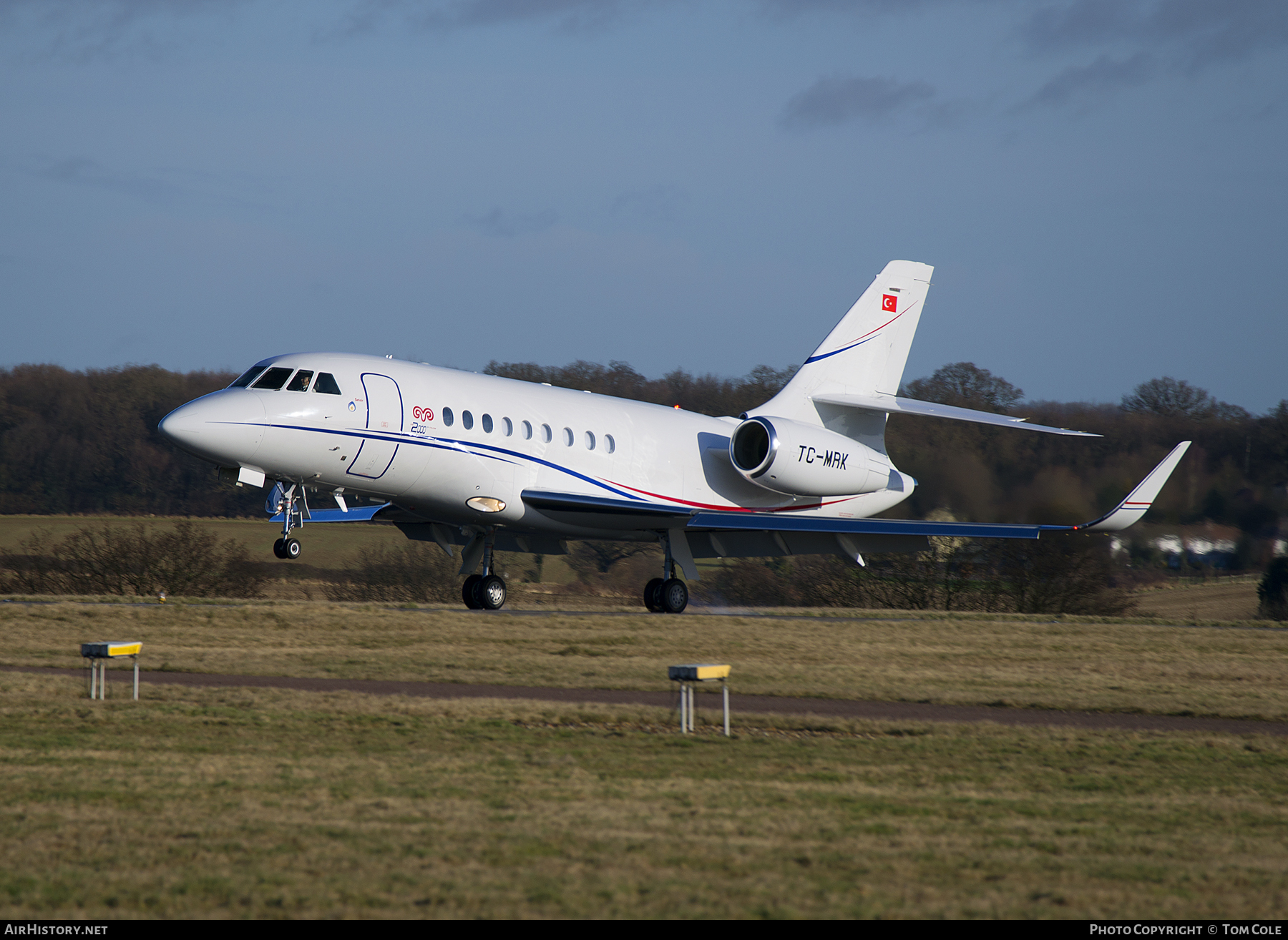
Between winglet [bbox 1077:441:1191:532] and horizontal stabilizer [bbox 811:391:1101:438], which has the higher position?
horizontal stabilizer [bbox 811:391:1101:438]

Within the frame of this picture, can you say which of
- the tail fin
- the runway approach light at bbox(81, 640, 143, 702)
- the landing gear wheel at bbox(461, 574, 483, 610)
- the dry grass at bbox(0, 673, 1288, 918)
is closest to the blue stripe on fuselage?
the landing gear wheel at bbox(461, 574, 483, 610)

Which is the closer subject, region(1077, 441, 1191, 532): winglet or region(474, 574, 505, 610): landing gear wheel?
region(1077, 441, 1191, 532): winglet

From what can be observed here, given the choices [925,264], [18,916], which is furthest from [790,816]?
[925,264]

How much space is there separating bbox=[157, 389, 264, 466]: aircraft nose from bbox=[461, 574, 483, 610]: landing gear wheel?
5.66 metres

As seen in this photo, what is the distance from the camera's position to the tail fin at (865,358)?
25.9 m

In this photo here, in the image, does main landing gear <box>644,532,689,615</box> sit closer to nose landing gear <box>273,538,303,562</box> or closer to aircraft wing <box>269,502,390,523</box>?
aircraft wing <box>269,502,390,523</box>

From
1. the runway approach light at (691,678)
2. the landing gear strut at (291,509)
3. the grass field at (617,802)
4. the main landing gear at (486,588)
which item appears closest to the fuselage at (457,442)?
the landing gear strut at (291,509)

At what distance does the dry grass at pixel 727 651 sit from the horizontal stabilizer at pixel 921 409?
12.1 feet

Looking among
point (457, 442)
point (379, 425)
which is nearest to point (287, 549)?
point (379, 425)

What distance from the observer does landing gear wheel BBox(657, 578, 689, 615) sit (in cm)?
2397

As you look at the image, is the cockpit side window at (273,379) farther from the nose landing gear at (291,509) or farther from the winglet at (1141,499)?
the winglet at (1141,499)

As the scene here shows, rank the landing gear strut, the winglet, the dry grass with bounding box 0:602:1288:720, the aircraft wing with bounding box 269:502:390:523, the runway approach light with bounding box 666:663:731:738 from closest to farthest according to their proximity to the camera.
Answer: the runway approach light with bounding box 666:663:731:738
the dry grass with bounding box 0:602:1288:720
the landing gear strut
the winglet
the aircraft wing with bounding box 269:502:390:523

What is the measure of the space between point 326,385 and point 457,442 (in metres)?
2.34

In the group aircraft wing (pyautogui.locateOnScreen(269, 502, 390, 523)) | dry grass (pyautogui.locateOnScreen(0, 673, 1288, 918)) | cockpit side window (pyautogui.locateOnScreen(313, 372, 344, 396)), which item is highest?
cockpit side window (pyautogui.locateOnScreen(313, 372, 344, 396))
